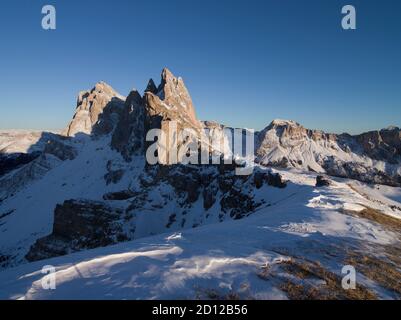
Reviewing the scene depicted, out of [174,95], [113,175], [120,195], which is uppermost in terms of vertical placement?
[174,95]

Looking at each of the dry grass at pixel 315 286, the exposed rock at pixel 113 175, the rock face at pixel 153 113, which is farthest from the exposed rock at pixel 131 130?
the dry grass at pixel 315 286

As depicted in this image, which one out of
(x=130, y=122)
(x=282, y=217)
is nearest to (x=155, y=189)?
(x=130, y=122)

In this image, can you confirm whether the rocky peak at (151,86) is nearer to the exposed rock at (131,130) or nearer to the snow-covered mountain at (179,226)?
the snow-covered mountain at (179,226)

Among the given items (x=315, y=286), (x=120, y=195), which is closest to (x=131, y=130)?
(x=120, y=195)

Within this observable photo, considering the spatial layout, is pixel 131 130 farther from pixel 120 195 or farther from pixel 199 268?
pixel 199 268

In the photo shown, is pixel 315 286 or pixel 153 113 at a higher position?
pixel 153 113

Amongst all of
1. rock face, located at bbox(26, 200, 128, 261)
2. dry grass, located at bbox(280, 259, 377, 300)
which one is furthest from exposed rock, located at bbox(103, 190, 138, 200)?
dry grass, located at bbox(280, 259, 377, 300)
